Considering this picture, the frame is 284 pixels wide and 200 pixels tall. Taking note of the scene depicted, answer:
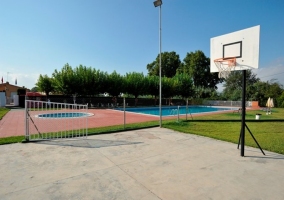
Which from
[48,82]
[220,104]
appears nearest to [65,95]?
[48,82]

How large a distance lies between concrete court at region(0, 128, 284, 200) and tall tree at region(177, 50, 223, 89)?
→ 140 ft

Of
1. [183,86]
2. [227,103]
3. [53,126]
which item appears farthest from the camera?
[227,103]

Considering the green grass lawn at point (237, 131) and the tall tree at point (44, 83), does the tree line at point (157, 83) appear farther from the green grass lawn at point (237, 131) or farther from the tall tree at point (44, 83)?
the green grass lawn at point (237, 131)

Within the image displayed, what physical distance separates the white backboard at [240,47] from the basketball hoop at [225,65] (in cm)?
9

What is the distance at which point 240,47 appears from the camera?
5199 mm

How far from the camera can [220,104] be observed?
116 feet

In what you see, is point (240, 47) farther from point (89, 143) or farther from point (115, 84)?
point (115, 84)

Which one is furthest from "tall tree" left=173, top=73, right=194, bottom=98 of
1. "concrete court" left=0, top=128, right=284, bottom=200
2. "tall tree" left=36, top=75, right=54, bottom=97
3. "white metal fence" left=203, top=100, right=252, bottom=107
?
"concrete court" left=0, top=128, right=284, bottom=200

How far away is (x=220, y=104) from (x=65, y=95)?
28.6 m

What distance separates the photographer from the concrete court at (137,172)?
291 cm

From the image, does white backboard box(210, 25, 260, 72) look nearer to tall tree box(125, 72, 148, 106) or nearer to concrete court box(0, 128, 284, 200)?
concrete court box(0, 128, 284, 200)

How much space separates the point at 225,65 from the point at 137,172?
Answer: 4.24 m

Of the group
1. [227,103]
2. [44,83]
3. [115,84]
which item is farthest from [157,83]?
[44,83]

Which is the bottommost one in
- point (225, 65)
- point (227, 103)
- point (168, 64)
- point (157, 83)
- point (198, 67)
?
point (227, 103)
